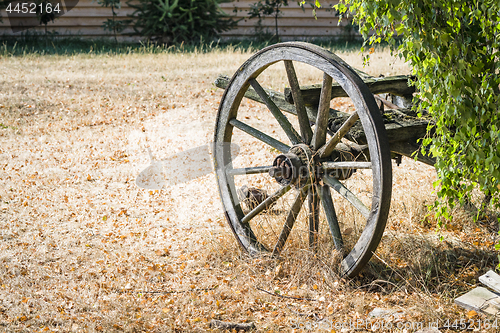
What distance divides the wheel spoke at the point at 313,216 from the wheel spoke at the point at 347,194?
0.20m

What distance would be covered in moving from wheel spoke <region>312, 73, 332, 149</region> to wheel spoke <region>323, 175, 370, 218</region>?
265mm

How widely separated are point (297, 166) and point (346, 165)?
392 millimetres

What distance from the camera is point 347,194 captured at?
9.99 feet

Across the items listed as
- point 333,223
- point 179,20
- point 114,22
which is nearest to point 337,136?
point 333,223

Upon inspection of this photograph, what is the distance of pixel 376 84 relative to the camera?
11.3 ft

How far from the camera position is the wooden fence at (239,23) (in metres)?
14.1

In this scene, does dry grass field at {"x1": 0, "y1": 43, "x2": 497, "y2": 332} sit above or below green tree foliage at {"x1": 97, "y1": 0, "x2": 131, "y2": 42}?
below

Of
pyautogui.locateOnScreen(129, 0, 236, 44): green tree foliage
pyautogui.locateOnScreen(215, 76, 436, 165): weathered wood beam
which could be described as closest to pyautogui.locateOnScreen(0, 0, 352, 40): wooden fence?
pyautogui.locateOnScreen(129, 0, 236, 44): green tree foliage

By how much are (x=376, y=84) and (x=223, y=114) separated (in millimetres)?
1256

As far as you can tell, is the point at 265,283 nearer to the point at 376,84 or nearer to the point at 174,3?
the point at 376,84

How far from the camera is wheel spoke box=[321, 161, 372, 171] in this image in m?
2.82

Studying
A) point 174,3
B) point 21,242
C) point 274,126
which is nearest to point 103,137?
point 274,126

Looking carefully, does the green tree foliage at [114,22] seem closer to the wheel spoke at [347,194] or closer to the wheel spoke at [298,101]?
the wheel spoke at [298,101]

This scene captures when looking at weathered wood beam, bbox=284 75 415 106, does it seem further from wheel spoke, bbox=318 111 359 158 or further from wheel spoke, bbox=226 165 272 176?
wheel spoke, bbox=226 165 272 176
